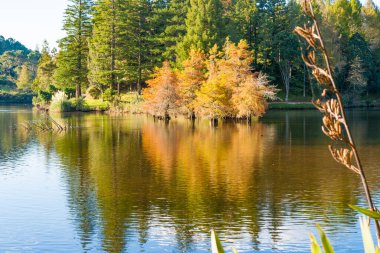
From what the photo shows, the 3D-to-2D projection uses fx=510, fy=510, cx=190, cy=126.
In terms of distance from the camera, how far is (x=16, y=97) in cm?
8712

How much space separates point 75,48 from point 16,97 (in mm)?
29090

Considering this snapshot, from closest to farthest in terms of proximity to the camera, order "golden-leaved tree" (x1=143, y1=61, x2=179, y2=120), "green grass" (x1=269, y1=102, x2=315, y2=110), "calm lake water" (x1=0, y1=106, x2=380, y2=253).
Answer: "calm lake water" (x1=0, y1=106, x2=380, y2=253), "golden-leaved tree" (x1=143, y1=61, x2=179, y2=120), "green grass" (x1=269, y1=102, x2=315, y2=110)

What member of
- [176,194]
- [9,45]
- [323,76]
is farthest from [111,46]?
[9,45]

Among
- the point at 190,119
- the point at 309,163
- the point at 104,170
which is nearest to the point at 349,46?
the point at 190,119

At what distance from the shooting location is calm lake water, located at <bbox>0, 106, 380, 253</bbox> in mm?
11203

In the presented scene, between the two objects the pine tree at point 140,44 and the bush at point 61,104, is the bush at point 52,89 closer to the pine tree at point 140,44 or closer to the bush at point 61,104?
the bush at point 61,104

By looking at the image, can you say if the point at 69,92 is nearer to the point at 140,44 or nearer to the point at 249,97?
the point at 140,44

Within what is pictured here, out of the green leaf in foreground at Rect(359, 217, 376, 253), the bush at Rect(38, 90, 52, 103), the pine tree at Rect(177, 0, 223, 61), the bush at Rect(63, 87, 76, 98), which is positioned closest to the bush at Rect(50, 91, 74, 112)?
the bush at Rect(63, 87, 76, 98)

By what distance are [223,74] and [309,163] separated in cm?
2185

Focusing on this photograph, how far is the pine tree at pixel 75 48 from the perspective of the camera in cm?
6200

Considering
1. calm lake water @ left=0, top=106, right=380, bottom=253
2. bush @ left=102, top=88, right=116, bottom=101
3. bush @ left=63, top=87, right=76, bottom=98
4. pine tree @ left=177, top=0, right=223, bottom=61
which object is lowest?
calm lake water @ left=0, top=106, right=380, bottom=253

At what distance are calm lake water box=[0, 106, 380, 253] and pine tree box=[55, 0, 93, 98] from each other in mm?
34347

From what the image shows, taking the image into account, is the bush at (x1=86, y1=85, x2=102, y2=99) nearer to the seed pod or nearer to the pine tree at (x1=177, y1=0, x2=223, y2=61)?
the pine tree at (x1=177, y1=0, x2=223, y2=61)

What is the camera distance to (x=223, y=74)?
4191cm
